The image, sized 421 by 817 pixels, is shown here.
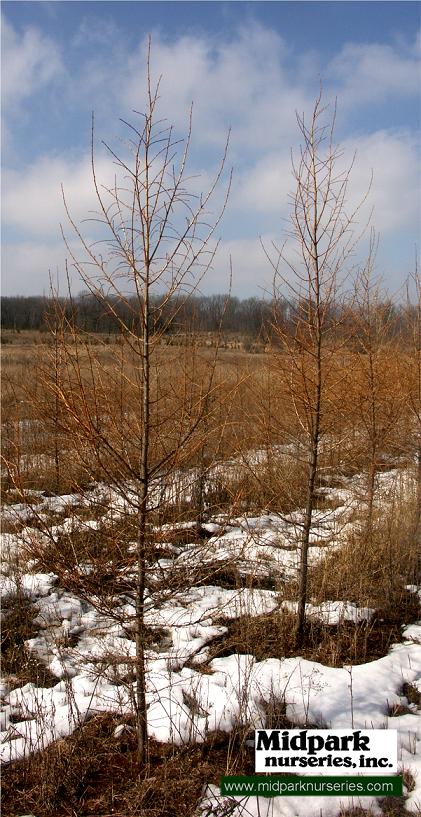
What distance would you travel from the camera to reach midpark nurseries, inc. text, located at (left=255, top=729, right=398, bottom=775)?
2.87 metres

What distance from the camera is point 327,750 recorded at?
9.76ft

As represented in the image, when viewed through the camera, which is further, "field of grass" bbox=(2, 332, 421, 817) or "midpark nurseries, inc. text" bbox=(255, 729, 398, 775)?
"midpark nurseries, inc. text" bbox=(255, 729, 398, 775)

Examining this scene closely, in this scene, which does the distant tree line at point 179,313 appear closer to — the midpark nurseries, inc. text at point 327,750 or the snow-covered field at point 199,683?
the snow-covered field at point 199,683

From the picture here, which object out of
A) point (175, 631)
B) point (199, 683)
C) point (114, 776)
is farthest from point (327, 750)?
point (175, 631)

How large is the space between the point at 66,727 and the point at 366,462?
495 centimetres

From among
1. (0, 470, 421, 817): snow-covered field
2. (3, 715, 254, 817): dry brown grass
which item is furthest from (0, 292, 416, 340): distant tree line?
(3, 715, 254, 817): dry brown grass

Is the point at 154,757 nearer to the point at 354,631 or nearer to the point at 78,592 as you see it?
the point at 78,592

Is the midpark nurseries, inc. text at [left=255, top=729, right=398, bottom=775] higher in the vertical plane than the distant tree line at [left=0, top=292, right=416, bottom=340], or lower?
lower

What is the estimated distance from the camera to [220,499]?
299 inches

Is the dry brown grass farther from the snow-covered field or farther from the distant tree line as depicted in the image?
the distant tree line

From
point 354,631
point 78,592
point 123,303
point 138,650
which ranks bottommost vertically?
point 354,631

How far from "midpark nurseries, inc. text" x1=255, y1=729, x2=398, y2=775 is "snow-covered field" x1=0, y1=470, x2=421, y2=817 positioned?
0.11m

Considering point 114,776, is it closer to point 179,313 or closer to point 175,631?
point 175,631

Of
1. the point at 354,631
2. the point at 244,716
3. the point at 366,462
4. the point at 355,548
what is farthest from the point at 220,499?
the point at 244,716
